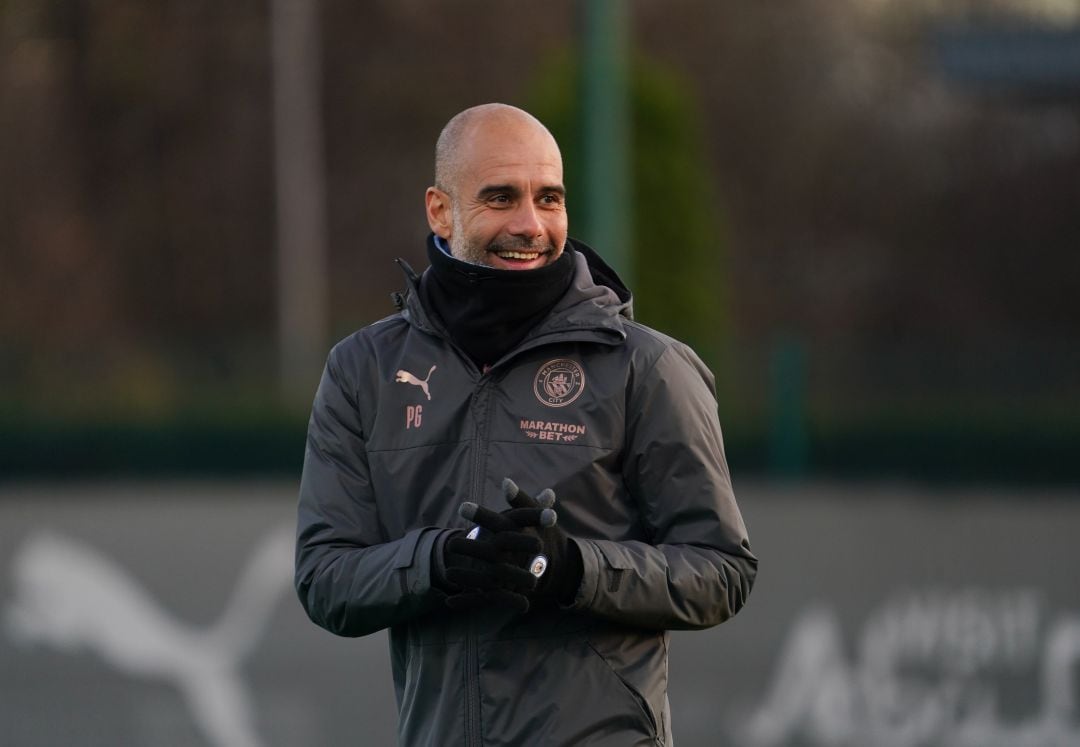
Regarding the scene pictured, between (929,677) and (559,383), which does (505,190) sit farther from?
(929,677)

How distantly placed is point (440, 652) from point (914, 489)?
18.1ft

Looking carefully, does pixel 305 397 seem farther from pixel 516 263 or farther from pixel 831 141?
pixel 831 141

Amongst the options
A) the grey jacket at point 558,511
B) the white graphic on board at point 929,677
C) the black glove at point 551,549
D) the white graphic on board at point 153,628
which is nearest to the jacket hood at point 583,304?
the grey jacket at point 558,511

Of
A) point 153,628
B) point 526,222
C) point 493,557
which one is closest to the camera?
point 493,557

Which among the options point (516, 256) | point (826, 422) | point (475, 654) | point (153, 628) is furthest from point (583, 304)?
point (826, 422)

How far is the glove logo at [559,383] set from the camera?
3.09m

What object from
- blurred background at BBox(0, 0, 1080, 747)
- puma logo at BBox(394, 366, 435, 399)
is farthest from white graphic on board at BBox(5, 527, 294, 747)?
puma logo at BBox(394, 366, 435, 399)

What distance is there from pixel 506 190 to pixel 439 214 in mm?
191

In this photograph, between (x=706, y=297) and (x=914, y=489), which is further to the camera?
(x=706, y=297)

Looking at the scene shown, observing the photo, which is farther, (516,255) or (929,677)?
(929,677)

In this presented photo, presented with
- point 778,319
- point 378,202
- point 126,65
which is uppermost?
point 126,65

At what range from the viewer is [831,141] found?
2966 centimetres

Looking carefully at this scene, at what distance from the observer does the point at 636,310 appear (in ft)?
51.8

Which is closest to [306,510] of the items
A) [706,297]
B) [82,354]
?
[82,354]
